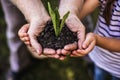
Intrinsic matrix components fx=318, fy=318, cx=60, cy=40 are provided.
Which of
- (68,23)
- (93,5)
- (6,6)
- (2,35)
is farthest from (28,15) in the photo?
(2,35)

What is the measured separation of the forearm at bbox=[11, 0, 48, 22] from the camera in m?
1.50

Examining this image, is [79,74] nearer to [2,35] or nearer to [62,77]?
[62,77]

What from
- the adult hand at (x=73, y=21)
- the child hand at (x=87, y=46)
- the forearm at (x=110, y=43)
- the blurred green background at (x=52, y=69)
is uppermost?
the adult hand at (x=73, y=21)

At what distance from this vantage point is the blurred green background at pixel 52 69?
2.32m

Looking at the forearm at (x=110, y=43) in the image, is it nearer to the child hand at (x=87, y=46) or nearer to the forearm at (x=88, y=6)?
the child hand at (x=87, y=46)

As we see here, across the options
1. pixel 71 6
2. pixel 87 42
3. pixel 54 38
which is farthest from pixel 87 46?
pixel 71 6

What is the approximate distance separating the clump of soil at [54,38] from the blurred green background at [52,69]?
943 mm

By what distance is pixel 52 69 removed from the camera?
93.7 inches

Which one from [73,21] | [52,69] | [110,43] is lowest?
[52,69]

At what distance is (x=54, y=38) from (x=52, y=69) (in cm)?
102

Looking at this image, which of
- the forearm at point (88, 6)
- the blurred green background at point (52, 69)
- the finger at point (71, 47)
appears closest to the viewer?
the finger at point (71, 47)

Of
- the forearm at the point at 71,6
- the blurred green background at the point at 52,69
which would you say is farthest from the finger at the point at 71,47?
the blurred green background at the point at 52,69

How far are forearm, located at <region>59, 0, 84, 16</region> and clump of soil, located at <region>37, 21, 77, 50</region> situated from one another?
12 cm

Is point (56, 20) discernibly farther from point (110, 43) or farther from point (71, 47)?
point (110, 43)
